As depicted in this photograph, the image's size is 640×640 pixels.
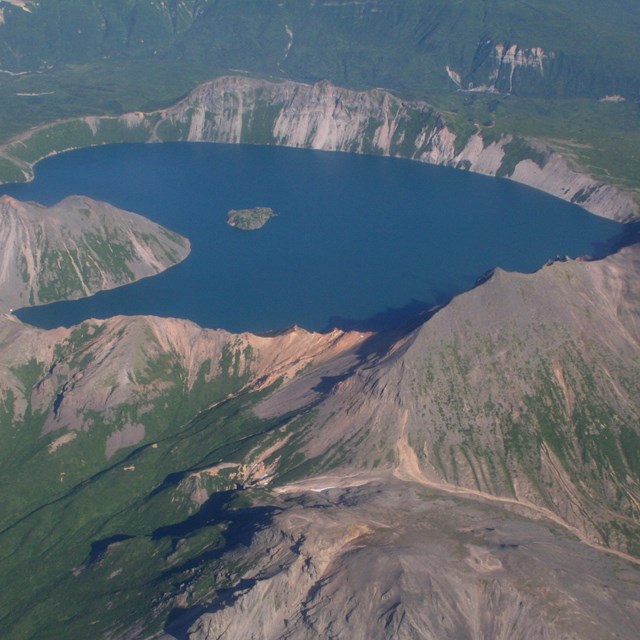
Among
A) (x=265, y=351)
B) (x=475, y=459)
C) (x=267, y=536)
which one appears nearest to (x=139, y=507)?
(x=267, y=536)

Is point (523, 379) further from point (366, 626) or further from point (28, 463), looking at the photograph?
point (28, 463)

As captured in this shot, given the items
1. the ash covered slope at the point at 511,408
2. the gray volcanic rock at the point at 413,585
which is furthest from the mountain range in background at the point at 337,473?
the ash covered slope at the point at 511,408

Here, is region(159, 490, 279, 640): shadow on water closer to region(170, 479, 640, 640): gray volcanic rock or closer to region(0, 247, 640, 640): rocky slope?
region(0, 247, 640, 640): rocky slope

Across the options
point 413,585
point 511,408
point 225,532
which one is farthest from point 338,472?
point 413,585

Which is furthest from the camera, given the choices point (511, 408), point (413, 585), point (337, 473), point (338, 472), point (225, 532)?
point (511, 408)

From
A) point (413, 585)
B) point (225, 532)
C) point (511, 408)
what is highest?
point (413, 585)

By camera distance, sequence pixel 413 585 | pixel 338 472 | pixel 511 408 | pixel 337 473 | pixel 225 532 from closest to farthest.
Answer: pixel 413 585 < pixel 225 532 < pixel 337 473 < pixel 338 472 < pixel 511 408

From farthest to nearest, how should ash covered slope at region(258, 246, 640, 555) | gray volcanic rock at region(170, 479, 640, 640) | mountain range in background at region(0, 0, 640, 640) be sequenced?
ash covered slope at region(258, 246, 640, 555)
mountain range in background at region(0, 0, 640, 640)
gray volcanic rock at region(170, 479, 640, 640)

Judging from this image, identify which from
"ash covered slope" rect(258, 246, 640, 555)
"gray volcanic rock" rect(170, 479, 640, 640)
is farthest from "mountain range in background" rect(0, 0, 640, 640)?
"ash covered slope" rect(258, 246, 640, 555)

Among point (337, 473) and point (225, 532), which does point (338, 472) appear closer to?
point (337, 473)

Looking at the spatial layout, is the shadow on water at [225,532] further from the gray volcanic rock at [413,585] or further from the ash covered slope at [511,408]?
the ash covered slope at [511,408]
